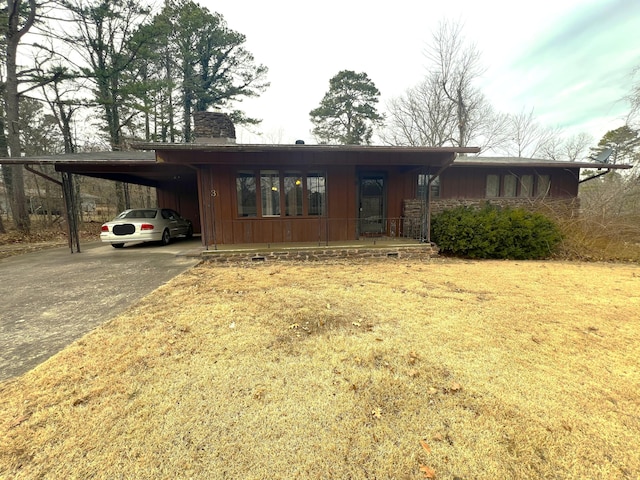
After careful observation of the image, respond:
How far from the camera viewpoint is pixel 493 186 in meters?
10.5

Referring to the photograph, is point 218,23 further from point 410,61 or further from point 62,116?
point 410,61

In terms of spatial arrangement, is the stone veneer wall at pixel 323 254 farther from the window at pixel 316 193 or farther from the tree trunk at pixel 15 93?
the tree trunk at pixel 15 93

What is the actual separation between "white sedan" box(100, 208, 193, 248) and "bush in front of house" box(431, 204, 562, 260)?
927cm

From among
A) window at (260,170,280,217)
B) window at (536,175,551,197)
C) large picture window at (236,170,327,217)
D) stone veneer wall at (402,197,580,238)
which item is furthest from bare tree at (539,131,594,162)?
window at (260,170,280,217)

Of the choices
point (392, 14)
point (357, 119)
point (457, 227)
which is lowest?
point (457, 227)

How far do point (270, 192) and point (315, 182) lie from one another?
4.47 feet

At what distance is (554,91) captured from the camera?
15.7 m

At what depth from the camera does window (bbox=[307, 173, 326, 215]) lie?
791 cm

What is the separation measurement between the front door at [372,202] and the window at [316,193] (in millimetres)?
1978

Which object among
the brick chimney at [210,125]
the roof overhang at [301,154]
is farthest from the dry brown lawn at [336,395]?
the brick chimney at [210,125]

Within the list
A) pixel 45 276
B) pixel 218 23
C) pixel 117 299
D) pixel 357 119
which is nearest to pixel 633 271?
pixel 117 299

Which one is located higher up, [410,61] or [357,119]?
[410,61]

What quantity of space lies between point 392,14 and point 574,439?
602 inches

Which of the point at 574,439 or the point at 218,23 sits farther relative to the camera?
the point at 218,23
